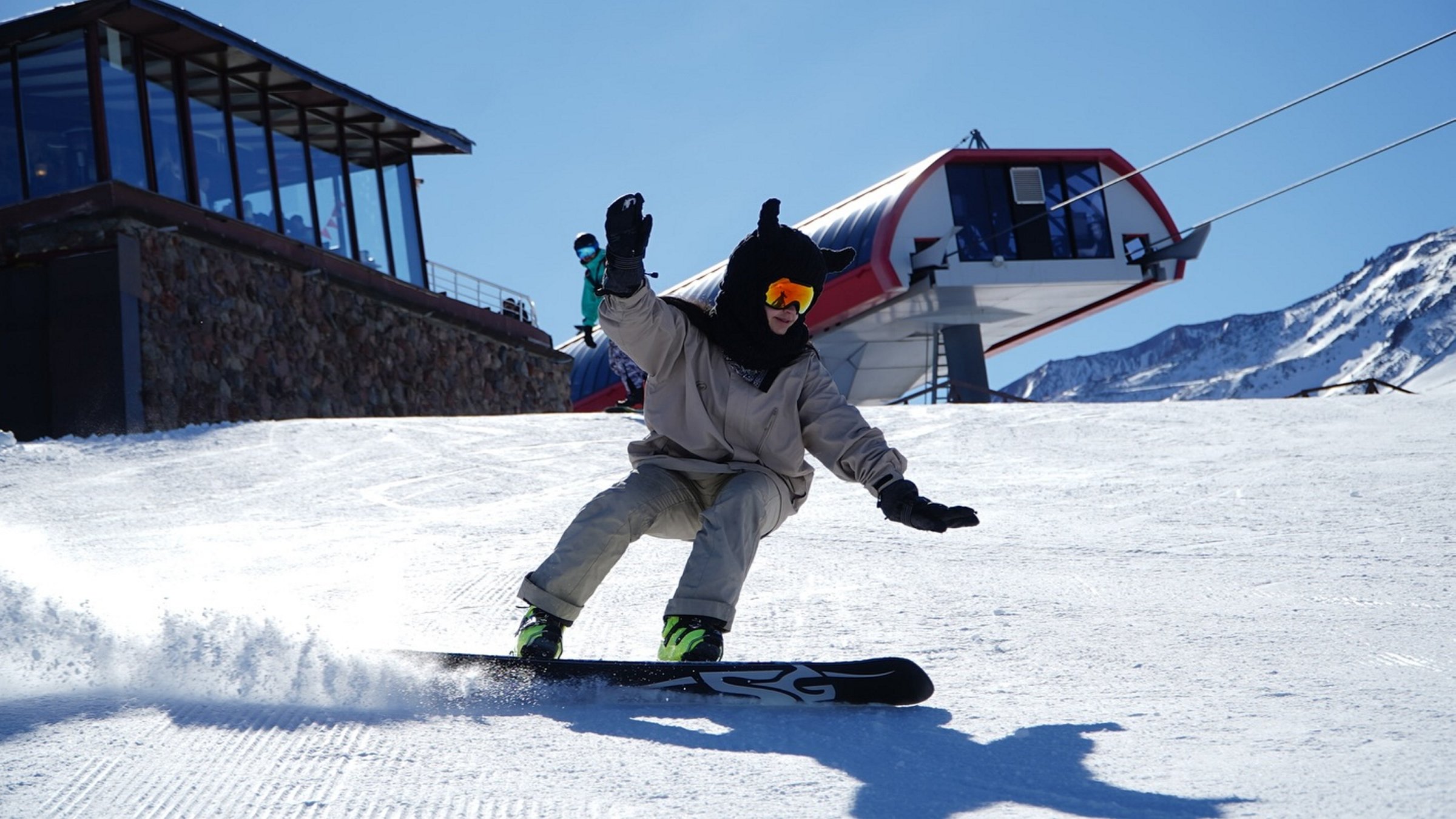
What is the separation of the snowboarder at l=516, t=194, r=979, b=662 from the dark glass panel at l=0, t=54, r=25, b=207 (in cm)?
1164

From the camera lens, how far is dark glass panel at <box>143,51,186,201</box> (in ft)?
45.3

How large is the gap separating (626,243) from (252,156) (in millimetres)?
12938

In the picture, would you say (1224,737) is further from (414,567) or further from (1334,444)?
(1334,444)

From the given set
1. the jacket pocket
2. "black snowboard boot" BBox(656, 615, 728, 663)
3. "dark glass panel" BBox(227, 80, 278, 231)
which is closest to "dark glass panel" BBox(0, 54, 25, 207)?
"dark glass panel" BBox(227, 80, 278, 231)

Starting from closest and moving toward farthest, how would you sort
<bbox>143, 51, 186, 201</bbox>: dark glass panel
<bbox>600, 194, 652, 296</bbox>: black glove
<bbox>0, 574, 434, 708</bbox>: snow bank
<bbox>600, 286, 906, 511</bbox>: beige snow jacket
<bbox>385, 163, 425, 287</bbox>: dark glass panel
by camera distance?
<bbox>0, 574, 434, 708</bbox>: snow bank → <bbox>600, 194, 652, 296</bbox>: black glove → <bbox>600, 286, 906, 511</bbox>: beige snow jacket → <bbox>143, 51, 186, 201</bbox>: dark glass panel → <bbox>385, 163, 425, 287</bbox>: dark glass panel

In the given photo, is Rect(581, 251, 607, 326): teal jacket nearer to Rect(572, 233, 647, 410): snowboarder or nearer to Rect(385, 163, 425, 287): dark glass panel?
Rect(572, 233, 647, 410): snowboarder

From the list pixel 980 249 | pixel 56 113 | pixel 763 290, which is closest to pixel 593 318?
pixel 56 113

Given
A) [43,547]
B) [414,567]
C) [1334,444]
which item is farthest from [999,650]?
[1334,444]

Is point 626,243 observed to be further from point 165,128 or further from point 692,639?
point 165,128

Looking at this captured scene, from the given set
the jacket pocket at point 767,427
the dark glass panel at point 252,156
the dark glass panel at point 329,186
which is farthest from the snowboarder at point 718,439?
the dark glass panel at point 329,186

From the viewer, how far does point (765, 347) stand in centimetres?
358

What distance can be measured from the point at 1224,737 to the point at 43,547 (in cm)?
479

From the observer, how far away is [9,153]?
13297 mm

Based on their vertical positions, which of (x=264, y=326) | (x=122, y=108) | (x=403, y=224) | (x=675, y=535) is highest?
(x=122, y=108)
